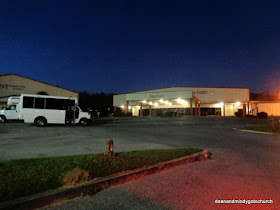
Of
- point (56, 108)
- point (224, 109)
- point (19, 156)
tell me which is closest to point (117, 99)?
point (224, 109)

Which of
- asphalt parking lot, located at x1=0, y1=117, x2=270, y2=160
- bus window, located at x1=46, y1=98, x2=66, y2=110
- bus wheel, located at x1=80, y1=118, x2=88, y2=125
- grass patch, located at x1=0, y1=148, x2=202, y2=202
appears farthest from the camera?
bus wheel, located at x1=80, y1=118, x2=88, y2=125

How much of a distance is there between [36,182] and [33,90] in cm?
4189

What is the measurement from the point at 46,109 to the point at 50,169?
1585cm

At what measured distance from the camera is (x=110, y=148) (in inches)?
228

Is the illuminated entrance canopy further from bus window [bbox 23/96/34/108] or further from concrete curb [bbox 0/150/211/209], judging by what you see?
concrete curb [bbox 0/150/211/209]

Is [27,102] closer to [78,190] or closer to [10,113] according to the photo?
[10,113]

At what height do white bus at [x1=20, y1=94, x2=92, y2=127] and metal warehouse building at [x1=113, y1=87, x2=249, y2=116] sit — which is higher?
metal warehouse building at [x1=113, y1=87, x2=249, y2=116]

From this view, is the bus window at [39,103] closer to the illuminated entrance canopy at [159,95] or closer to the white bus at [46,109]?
the white bus at [46,109]

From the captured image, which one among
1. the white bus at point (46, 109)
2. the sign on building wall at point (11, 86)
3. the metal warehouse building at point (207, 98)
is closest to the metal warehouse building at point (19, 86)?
the sign on building wall at point (11, 86)

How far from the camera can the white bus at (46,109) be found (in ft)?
61.0

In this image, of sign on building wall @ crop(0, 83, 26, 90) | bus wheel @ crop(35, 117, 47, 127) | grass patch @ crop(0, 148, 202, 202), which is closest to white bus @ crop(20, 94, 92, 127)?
bus wheel @ crop(35, 117, 47, 127)

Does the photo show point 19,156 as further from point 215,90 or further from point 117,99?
point 117,99

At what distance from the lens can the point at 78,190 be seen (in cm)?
378

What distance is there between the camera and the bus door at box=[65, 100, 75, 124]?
19.6m
